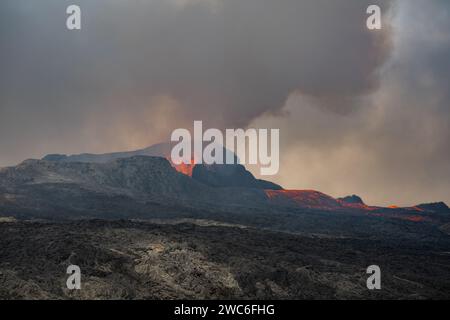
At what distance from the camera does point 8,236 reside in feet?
175

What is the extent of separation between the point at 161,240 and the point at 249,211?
91.4m

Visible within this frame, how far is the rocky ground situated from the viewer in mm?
38844

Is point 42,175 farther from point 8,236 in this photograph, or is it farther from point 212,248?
point 212,248

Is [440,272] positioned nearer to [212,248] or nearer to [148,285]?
[212,248]

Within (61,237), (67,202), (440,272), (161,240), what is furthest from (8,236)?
(67,202)

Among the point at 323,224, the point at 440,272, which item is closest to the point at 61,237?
the point at 440,272

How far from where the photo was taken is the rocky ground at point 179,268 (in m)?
38.8

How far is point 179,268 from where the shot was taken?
44656 mm

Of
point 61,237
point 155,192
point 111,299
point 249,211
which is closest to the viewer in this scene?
point 111,299

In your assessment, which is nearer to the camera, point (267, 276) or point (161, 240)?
point (267, 276)

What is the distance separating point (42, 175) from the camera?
505 feet

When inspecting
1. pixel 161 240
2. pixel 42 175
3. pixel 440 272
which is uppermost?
pixel 42 175

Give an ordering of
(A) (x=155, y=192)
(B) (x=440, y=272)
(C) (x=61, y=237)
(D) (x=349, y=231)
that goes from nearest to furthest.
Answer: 1. (C) (x=61, y=237)
2. (B) (x=440, y=272)
3. (D) (x=349, y=231)
4. (A) (x=155, y=192)
